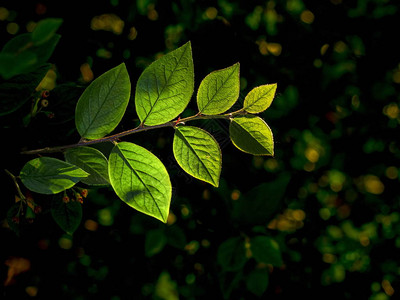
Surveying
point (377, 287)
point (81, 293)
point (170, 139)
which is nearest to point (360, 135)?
point (377, 287)

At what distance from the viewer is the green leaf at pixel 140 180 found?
1.54ft

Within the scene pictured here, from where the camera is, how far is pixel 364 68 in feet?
3.44

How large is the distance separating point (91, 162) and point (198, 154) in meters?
0.16

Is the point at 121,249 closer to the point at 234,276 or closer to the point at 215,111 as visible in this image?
the point at 234,276

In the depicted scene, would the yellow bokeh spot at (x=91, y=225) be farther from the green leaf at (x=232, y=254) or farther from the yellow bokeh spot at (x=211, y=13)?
the yellow bokeh spot at (x=211, y=13)

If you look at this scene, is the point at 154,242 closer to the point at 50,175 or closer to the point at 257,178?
the point at 257,178

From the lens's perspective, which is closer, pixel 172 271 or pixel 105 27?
pixel 105 27

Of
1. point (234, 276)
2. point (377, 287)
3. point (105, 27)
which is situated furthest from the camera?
point (377, 287)

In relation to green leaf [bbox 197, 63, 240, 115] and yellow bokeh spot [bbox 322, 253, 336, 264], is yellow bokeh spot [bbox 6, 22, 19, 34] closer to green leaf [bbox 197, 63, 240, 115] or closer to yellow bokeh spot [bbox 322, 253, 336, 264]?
green leaf [bbox 197, 63, 240, 115]

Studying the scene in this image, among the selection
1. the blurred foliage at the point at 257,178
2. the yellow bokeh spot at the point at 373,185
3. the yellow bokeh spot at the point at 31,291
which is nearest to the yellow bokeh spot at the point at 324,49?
the blurred foliage at the point at 257,178

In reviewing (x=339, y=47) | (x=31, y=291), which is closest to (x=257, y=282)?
(x=31, y=291)

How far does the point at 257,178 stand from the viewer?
0.99 metres

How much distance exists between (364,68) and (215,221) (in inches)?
22.7

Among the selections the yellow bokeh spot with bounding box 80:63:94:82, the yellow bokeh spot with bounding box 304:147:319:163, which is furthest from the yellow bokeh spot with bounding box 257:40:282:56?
the yellow bokeh spot with bounding box 80:63:94:82
